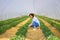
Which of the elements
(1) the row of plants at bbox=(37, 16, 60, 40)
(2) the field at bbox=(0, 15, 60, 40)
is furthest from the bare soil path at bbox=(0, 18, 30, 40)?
(1) the row of plants at bbox=(37, 16, 60, 40)

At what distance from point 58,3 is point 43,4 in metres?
0.26

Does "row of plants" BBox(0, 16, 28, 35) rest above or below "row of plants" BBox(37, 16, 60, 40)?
above

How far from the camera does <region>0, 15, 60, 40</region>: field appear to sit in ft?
13.4

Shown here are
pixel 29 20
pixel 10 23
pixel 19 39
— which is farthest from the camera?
pixel 10 23

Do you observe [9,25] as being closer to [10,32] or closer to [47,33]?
[10,32]

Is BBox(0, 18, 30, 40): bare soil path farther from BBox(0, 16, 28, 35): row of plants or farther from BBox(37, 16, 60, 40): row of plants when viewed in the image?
BBox(37, 16, 60, 40): row of plants

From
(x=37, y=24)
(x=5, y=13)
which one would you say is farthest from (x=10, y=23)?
(x=37, y=24)

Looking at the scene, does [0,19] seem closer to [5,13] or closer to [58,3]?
[5,13]

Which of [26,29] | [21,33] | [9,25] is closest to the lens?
[21,33]

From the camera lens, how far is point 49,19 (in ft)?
14.5

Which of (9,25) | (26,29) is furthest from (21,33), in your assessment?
(9,25)

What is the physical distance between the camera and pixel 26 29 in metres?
4.25

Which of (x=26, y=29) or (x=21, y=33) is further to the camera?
(x=26, y=29)

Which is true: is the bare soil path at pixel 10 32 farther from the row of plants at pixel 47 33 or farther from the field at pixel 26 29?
the row of plants at pixel 47 33
